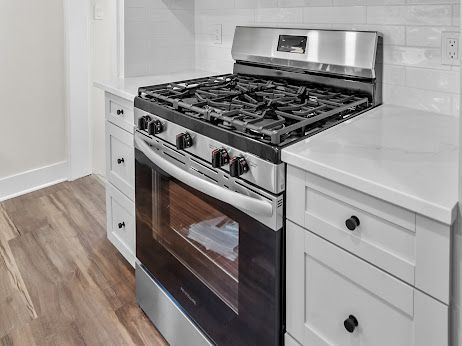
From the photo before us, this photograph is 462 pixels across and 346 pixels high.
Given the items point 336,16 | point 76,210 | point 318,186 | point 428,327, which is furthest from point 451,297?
point 76,210

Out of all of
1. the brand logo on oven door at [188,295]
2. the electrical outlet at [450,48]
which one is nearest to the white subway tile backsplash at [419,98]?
the electrical outlet at [450,48]

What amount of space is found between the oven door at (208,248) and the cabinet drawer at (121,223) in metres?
0.23

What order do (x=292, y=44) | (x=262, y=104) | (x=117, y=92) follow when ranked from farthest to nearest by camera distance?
(x=117, y=92) → (x=292, y=44) → (x=262, y=104)

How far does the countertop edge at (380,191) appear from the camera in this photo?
81 cm

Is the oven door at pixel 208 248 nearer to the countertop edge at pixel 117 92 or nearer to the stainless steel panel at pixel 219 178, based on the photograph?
the stainless steel panel at pixel 219 178

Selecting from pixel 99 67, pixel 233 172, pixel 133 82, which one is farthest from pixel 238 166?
pixel 99 67

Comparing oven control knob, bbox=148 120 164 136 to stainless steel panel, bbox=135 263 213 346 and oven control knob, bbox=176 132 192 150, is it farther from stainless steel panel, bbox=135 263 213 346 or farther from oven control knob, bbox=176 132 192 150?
stainless steel panel, bbox=135 263 213 346

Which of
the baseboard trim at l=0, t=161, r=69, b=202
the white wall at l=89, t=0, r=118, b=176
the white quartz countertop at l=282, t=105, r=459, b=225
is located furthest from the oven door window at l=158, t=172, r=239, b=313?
the baseboard trim at l=0, t=161, r=69, b=202

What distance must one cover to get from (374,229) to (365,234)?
0.03 meters

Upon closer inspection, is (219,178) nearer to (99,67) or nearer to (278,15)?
(278,15)

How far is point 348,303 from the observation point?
105 cm

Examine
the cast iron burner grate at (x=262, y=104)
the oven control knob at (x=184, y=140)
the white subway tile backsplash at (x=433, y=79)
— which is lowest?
the oven control knob at (x=184, y=140)

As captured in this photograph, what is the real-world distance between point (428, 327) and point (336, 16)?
50.0 inches

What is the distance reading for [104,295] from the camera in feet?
6.82
